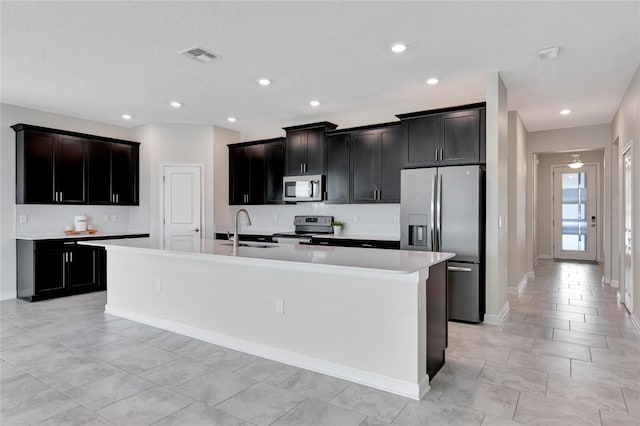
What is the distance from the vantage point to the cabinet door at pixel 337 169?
5.54 m

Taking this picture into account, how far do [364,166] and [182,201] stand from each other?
3190mm

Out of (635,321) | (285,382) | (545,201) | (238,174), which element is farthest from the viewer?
(545,201)

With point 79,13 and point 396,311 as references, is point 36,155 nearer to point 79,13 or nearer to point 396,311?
point 79,13

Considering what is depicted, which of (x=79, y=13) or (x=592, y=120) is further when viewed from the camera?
(x=592, y=120)

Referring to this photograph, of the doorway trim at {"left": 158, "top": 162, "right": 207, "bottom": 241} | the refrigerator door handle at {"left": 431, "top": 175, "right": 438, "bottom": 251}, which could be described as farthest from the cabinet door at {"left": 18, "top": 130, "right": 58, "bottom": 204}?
the refrigerator door handle at {"left": 431, "top": 175, "right": 438, "bottom": 251}

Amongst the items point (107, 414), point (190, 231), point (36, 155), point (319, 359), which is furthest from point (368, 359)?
point (36, 155)

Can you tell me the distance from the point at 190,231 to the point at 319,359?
4.34 m

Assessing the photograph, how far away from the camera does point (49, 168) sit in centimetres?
541

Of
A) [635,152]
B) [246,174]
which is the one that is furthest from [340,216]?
[635,152]

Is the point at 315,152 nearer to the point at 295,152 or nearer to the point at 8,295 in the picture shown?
the point at 295,152

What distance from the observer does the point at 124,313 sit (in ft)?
14.3

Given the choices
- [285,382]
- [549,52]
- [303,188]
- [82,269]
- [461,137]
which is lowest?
[285,382]

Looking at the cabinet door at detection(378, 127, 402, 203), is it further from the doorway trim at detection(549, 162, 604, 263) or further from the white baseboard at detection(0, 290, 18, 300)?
the doorway trim at detection(549, 162, 604, 263)

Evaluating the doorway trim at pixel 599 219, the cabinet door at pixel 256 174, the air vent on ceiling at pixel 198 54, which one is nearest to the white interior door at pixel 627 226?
the doorway trim at pixel 599 219
